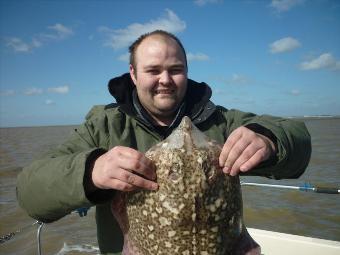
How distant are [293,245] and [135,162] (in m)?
4.33

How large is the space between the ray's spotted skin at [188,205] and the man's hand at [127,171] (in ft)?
0.28

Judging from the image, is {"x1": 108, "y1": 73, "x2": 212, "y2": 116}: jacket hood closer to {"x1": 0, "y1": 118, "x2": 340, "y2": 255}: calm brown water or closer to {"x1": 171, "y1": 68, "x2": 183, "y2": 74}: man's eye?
{"x1": 171, "y1": 68, "x2": 183, "y2": 74}: man's eye

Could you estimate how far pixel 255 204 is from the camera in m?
12.6

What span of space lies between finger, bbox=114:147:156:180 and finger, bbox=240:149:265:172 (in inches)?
24.5

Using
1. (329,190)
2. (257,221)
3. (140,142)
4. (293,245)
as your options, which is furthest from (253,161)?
(257,221)

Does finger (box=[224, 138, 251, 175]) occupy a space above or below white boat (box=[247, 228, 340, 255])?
above

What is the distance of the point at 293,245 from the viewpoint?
5.59m

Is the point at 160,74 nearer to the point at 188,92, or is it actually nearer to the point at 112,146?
the point at 188,92

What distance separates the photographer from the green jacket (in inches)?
103

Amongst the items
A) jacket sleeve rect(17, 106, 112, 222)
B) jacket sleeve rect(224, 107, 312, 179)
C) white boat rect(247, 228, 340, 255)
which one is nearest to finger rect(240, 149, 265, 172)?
jacket sleeve rect(224, 107, 312, 179)

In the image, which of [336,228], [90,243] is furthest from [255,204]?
[90,243]

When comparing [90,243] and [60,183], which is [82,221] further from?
[60,183]

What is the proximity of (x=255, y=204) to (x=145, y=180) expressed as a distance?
11061 millimetres

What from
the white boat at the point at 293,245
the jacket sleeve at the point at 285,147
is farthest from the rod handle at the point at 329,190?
the jacket sleeve at the point at 285,147
